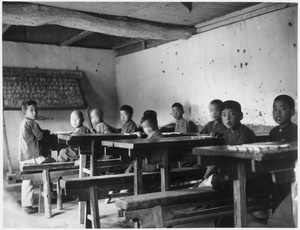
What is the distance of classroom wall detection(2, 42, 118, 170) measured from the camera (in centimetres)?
674

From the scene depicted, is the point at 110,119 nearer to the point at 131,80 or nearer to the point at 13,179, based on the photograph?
the point at 131,80

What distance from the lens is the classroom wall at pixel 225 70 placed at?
180 inches

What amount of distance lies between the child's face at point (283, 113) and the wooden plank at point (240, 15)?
5.38 feet

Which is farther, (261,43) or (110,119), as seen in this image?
(110,119)

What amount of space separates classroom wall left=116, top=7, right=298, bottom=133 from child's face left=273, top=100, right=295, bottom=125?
1104 millimetres

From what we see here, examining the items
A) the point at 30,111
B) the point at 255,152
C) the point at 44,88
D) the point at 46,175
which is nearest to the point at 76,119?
the point at 30,111

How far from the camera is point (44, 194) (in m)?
4.19

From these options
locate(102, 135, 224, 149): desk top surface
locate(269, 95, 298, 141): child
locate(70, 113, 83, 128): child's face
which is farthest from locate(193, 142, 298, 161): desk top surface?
locate(70, 113, 83, 128): child's face

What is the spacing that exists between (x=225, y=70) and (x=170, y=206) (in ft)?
10.3

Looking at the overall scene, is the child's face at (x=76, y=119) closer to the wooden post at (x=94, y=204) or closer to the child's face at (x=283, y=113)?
the wooden post at (x=94, y=204)

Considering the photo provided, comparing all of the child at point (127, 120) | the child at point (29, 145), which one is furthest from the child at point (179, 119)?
the child at point (29, 145)

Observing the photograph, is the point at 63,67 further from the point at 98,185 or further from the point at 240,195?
the point at 240,195

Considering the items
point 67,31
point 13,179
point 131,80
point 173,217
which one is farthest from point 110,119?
point 173,217

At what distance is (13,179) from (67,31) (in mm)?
3032
